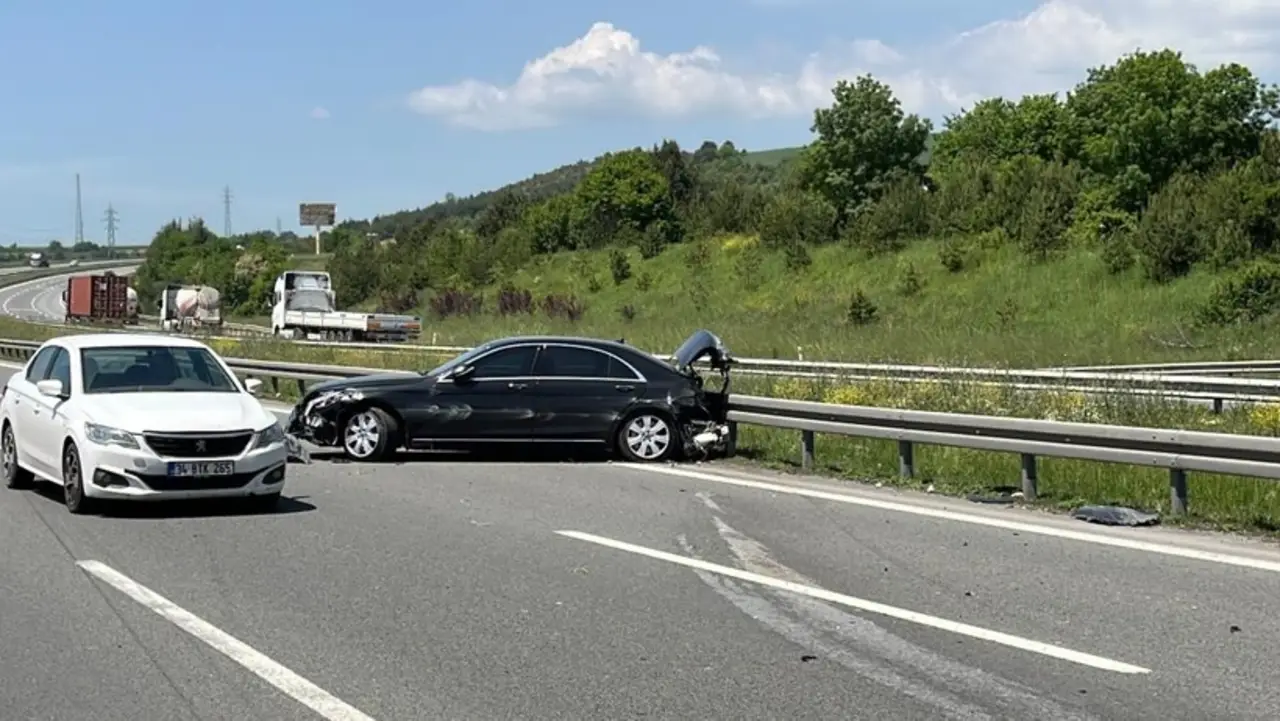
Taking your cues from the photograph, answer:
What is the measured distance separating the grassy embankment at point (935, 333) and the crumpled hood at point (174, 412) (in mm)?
6080

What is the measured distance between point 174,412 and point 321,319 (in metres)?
44.3

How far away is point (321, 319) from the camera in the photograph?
54938 mm

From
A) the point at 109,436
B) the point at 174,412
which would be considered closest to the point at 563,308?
the point at 174,412

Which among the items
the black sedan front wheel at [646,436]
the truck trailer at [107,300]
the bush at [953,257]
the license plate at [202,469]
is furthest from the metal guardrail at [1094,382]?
the truck trailer at [107,300]

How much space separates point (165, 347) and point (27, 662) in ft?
20.9

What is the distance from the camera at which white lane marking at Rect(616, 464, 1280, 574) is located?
9461mm

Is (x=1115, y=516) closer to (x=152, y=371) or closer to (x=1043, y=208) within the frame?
(x=152, y=371)

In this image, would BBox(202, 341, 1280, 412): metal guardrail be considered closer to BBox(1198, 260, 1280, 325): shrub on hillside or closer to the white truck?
BBox(1198, 260, 1280, 325): shrub on hillside

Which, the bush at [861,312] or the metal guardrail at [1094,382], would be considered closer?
the metal guardrail at [1094,382]

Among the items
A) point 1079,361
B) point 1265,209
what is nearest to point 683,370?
point 1079,361

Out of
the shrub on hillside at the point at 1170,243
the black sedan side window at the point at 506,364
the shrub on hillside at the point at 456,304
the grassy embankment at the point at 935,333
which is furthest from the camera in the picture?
the shrub on hillside at the point at 456,304

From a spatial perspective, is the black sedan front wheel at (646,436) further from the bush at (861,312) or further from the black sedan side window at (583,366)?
the bush at (861,312)

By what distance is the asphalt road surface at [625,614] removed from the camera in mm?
6258

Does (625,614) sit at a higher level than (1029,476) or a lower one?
lower
